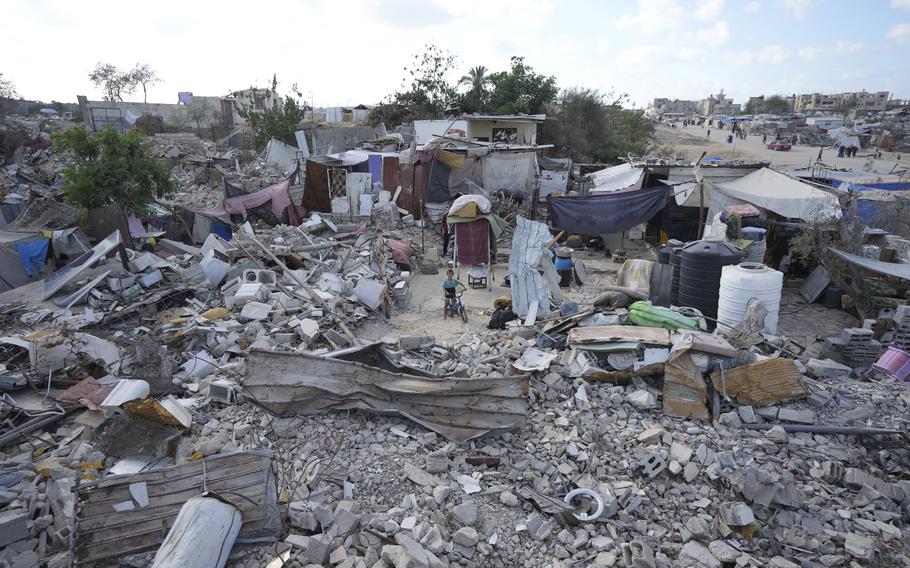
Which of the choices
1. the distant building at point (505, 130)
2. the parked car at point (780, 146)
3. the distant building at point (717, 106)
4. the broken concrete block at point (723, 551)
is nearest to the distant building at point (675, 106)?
the distant building at point (717, 106)

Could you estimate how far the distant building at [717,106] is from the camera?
97.8 m

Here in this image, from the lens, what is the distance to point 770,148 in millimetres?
39594

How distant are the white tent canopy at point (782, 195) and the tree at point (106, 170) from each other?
43.4 ft

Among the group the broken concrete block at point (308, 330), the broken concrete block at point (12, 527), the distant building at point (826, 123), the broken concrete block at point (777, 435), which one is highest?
the distant building at point (826, 123)

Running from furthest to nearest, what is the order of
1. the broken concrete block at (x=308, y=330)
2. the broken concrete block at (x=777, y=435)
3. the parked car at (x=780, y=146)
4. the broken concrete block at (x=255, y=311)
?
the parked car at (x=780, y=146) → the broken concrete block at (x=255, y=311) → the broken concrete block at (x=308, y=330) → the broken concrete block at (x=777, y=435)

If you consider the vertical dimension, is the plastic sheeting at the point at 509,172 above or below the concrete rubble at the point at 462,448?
above

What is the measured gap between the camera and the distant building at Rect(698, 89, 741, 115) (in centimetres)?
9785

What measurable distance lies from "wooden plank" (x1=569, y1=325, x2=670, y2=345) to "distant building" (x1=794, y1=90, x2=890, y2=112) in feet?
281

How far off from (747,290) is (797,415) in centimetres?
201

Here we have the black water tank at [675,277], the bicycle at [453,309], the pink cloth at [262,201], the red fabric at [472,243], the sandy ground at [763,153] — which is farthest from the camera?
the sandy ground at [763,153]

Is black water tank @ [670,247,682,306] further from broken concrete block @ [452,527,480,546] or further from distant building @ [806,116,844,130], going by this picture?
distant building @ [806,116,844,130]

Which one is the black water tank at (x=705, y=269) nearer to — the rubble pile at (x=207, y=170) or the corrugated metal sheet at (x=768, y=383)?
the corrugated metal sheet at (x=768, y=383)

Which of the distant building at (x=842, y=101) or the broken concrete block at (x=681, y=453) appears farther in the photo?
the distant building at (x=842, y=101)

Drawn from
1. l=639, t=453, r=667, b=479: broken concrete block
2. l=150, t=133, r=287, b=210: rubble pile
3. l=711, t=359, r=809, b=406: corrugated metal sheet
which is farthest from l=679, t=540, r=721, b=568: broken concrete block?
l=150, t=133, r=287, b=210: rubble pile
